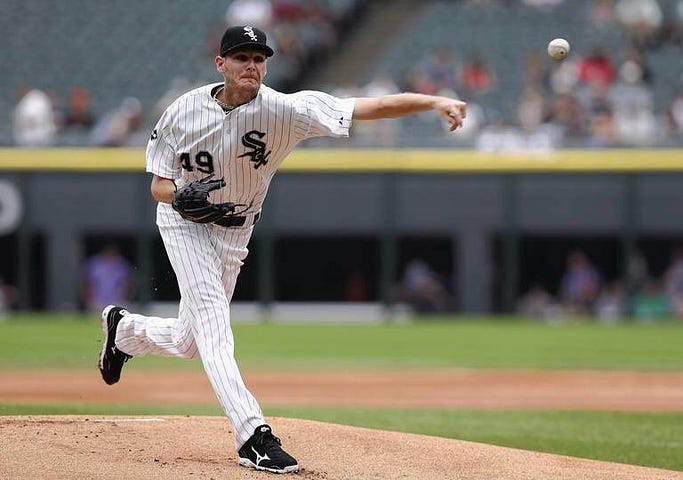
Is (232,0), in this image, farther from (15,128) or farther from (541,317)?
(541,317)

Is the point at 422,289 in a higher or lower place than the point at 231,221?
lower

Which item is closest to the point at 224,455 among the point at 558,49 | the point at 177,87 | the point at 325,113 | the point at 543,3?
the point at 325,113

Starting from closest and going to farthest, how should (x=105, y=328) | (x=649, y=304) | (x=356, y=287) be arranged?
1. (x=105, y=328)
2. (x=649, y=304)
3. (x=356, y=287)

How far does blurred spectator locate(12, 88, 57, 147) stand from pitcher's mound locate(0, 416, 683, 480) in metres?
11.7

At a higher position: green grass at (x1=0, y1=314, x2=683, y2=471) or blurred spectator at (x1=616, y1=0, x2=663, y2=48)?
blurred spectator at (x1=616, y1=0, x2=663, y2=48)

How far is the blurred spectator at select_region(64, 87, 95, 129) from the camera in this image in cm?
1773

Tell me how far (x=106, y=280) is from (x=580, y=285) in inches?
264

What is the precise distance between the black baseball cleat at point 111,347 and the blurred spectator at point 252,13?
43.7ft

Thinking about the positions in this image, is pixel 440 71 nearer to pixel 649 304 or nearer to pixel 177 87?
pixel 177 87

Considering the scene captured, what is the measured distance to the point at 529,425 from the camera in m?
7.93

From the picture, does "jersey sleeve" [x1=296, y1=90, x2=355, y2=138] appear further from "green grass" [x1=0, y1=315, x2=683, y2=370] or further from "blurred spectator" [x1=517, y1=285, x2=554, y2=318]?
"blurred spectator" [x1=517, y1=285, x2=554, y2=318]

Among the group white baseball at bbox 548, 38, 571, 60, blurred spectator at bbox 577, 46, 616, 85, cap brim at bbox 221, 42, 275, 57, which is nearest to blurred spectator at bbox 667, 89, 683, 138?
blurred spectator at bbox 577, 46, 616, 85

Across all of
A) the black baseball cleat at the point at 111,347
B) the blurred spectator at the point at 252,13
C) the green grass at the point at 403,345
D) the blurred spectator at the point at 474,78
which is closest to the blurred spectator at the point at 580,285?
the green grass at the point at 403,345

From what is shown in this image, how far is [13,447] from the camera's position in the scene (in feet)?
17.0
